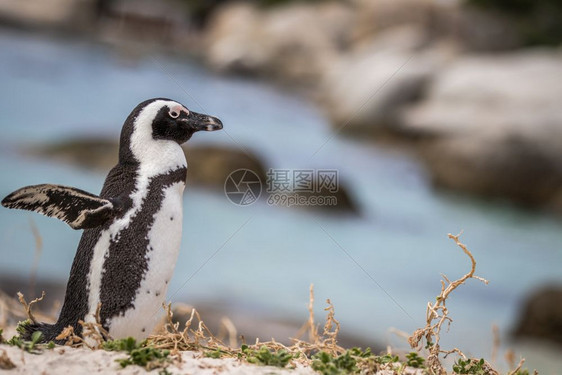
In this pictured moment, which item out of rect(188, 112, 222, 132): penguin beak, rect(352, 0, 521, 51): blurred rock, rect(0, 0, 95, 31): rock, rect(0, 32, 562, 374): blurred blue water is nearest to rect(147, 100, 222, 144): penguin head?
rect(188, 112, 222, 132): penguin beak

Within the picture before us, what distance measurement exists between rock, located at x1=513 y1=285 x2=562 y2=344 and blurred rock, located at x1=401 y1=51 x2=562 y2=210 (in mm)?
619

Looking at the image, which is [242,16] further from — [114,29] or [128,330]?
[128,330]

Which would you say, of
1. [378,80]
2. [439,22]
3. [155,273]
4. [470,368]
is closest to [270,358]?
[155,273]

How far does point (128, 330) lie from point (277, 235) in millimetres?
2400

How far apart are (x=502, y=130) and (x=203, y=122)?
9.74 ft

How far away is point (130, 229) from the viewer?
1.24m

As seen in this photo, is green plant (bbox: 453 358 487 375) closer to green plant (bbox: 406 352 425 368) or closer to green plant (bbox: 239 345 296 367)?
green plant (bbox: 406 352 425 368)

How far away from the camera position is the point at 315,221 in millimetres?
3654

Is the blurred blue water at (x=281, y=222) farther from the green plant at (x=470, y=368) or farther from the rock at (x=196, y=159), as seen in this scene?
the green plant at (x=470, y=368)

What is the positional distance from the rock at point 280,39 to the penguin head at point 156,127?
102 inches

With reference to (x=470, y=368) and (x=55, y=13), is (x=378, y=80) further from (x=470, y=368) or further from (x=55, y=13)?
(x=470, y=368)

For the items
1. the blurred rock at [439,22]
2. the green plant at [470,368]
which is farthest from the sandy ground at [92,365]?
the blurred rock at [439,22]

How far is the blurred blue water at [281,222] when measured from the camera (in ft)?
11.3

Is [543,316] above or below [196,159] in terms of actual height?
below
